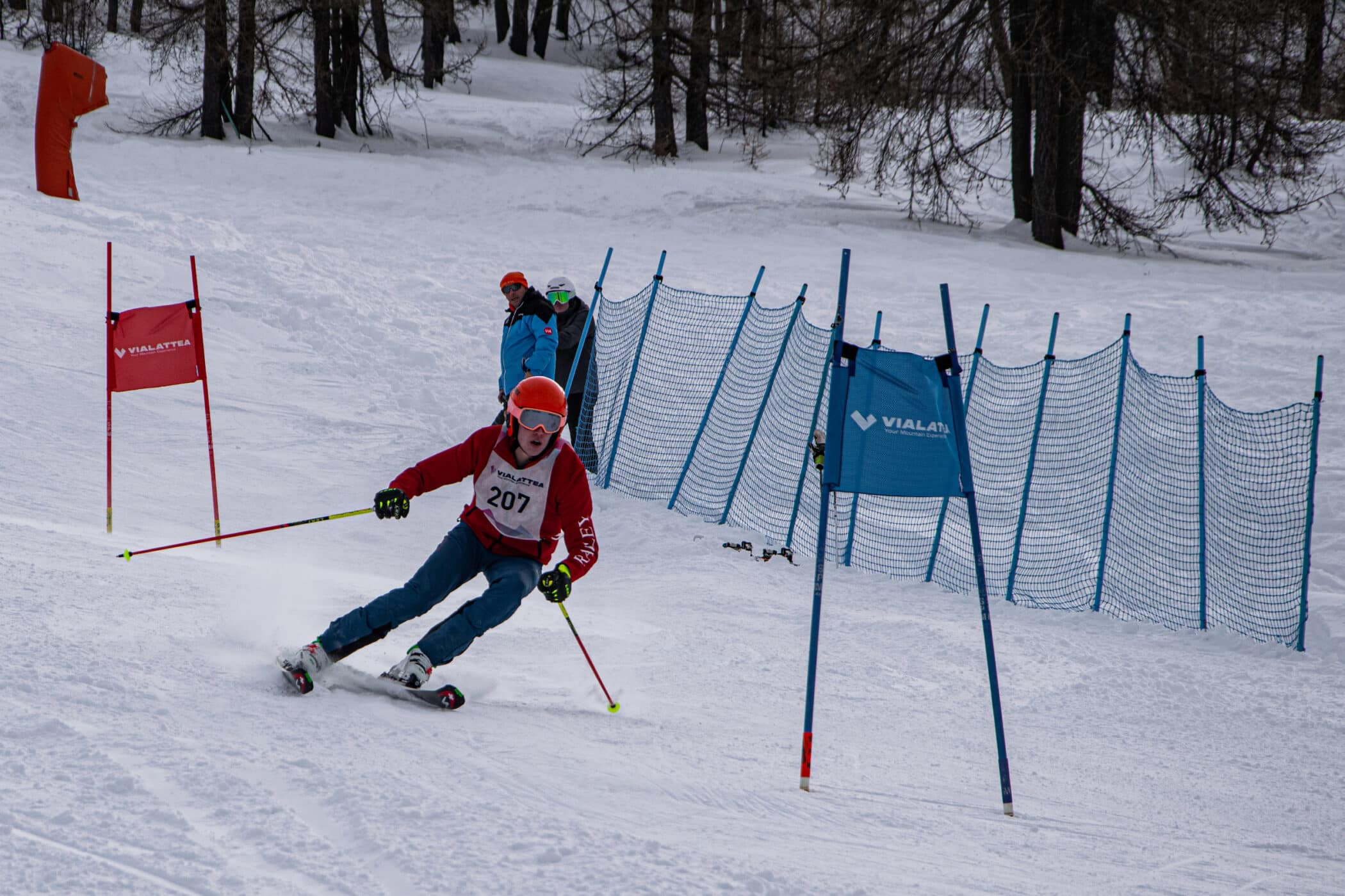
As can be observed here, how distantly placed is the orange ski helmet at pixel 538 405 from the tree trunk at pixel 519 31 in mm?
39587

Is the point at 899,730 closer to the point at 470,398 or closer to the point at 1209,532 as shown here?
the point at 1209,532

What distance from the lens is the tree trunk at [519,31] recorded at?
4084 cm

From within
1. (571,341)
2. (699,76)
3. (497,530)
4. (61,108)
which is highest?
(699,76)

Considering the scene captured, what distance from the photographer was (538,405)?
15.5 feet

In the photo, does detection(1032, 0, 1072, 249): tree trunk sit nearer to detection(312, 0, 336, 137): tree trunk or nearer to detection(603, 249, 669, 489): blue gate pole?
detection(603, 249, 669, 489): blue gate pole

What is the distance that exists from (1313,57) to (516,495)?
18805 mm

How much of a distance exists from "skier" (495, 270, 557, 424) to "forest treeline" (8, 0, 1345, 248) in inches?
392

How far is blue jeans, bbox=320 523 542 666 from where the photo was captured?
4547 mm

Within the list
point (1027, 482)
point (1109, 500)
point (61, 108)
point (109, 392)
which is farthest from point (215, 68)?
point (1109, 500)

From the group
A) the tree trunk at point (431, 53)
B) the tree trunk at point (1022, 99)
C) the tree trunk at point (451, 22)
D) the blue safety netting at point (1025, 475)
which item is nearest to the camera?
the blue safety netting at point (1025, 475)

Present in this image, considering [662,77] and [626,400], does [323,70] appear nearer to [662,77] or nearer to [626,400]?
[662,77]

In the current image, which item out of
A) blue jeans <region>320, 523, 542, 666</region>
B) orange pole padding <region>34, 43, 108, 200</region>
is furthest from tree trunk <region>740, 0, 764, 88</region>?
blue jeans <region>320, 523, 542, 666</region>

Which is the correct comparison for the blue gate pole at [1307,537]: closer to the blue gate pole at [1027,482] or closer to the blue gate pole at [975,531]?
the blue gate pole at [1027,482]

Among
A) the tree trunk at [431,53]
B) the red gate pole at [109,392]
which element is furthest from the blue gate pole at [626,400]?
the tree trunk at [431,53]
